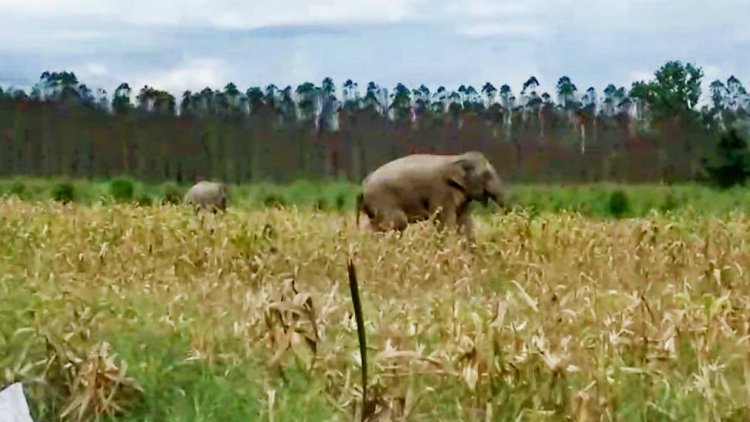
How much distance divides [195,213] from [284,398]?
2.93 metres

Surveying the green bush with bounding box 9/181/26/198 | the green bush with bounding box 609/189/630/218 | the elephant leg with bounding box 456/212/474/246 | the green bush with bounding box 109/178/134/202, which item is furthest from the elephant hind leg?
the green bush with bounding box 609/189/630/218

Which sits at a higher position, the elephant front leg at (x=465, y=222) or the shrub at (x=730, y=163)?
the shrub at (x=730, y=163)

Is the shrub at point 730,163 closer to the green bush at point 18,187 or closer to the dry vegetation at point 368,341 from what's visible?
the green bush at point 18,187

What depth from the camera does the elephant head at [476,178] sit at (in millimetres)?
9109

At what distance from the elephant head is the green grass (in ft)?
0.62

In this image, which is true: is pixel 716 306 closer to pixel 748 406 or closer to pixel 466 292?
pixel 748 406

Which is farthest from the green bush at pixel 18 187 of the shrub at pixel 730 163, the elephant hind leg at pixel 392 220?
the shrub at pixel 730 163

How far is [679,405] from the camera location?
2570 millimetres

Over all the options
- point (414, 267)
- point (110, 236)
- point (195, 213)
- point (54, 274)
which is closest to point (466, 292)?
point (414, 267)

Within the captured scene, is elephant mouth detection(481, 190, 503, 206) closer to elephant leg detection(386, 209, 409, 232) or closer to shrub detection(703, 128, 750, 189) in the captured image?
elephant leg detection(386, 209, 409, 232)

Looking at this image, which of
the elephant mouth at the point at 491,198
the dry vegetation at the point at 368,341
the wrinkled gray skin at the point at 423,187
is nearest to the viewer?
the dry vegetation at the point at 368,341

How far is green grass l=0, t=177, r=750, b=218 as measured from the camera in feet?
31.0

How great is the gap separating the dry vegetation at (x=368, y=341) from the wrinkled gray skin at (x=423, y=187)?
186 inches

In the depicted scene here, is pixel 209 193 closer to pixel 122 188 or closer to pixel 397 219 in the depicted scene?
pixel 122 188
